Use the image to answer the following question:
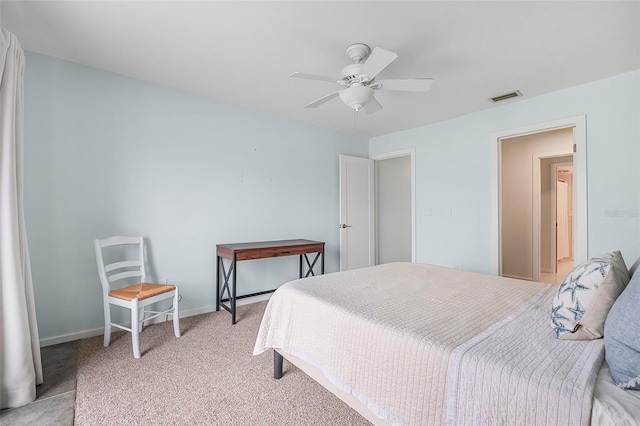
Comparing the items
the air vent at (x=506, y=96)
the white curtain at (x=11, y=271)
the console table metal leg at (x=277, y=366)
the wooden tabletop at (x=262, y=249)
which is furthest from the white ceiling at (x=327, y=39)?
the console table metal leg at (x=277, y=366)

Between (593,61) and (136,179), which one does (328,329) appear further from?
(593,61)

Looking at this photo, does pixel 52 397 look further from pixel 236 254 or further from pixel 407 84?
pixel 407 84

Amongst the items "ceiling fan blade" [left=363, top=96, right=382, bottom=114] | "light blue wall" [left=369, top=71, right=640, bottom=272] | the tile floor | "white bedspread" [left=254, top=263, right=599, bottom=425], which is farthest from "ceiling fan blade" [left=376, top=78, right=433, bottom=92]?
the tile floor

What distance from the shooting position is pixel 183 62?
2.50 m

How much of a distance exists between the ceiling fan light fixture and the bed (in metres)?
1.33

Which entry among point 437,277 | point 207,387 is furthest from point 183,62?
point 437,277

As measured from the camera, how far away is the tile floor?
1.58 metres

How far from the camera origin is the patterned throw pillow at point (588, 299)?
1100mm

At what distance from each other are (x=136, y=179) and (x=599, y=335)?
3.40 metres

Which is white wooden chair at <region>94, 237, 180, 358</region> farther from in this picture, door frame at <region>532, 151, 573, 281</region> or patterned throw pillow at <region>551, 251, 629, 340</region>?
door frame at <region>532, 151, 573, 281</region>

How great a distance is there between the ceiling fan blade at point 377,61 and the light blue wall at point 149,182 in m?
2.00

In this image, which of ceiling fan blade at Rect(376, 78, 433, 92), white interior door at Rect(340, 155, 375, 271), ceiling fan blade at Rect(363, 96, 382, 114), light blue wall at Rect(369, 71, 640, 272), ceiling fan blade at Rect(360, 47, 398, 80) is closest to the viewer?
ceiling fan blade at Rect(360, 47, 398, 80)

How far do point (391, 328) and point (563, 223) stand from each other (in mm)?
6868

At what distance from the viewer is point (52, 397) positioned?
1.77 m
